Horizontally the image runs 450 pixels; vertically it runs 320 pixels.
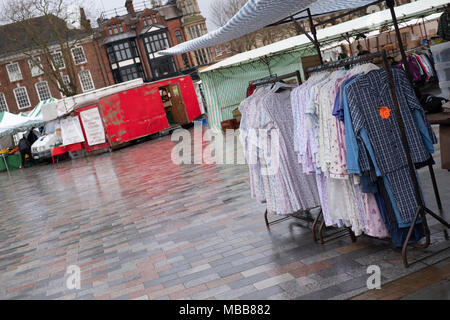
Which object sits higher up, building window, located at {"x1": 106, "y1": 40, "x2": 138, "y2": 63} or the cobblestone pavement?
building window, located at {"x1": 106, "y1": 40, "x2": 138, "y2": 63}

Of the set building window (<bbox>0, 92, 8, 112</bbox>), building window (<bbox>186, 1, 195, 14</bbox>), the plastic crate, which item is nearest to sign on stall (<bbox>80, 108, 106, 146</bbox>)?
the plastic crate

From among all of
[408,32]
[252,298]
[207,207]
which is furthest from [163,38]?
[252,298]

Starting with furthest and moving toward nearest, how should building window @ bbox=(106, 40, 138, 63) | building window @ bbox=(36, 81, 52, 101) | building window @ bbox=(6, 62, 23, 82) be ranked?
building window @ bbox=(106, 40, 138, 63) < building window @ bbox=(36, 81, 52, 101) < building window @ bbox=(6, 62, 23, 82)

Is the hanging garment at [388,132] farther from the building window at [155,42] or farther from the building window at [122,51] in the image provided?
the building window at [155,42]

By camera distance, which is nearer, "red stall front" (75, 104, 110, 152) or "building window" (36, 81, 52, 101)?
"red stall front" (75, 104, 110, 152)

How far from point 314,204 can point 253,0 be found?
2196mm

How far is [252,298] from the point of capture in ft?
13.3

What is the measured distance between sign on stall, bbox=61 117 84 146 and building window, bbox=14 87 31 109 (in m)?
29.1

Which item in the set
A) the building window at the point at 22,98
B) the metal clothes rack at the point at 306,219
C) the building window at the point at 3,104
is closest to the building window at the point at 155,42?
the building window at the point at 22,98

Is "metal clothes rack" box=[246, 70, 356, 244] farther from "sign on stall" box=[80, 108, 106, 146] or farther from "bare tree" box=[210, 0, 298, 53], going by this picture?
"bare tree" box=[210, 0, 298, 53]

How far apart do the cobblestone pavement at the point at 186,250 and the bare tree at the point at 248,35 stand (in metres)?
26.7

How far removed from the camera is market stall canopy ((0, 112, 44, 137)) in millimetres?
24938

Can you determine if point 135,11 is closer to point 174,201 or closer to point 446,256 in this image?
point 174,201

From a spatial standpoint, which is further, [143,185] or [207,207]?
[143,185]
